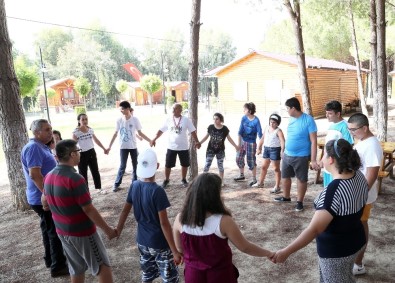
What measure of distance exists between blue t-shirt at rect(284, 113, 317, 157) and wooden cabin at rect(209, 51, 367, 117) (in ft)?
56.8

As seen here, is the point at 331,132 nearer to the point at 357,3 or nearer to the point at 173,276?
the point at 173,276

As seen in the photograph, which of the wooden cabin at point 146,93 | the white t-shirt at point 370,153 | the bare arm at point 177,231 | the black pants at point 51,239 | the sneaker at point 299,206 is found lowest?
the sneaker at point 299,206

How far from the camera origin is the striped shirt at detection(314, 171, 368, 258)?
223cm

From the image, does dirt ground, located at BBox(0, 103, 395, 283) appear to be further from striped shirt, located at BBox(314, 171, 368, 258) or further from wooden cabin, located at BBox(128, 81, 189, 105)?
wooden cabin, located at BBox(128, 81, 189, 105)

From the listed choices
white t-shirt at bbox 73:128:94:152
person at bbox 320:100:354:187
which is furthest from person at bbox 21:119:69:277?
person at bbox 320:100:354:187

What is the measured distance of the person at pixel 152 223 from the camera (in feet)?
8.69

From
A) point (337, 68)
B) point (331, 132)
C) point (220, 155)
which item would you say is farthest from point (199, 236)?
point (337, 68)

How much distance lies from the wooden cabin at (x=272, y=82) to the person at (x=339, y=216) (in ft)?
66.2

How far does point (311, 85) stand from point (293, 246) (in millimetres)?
21805

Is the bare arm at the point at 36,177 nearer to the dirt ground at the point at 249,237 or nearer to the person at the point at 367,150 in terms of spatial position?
the dirt ground at the point at 249,237

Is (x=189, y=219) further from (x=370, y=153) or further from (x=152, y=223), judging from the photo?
(x=370, y=153)

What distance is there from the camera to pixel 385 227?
480 centimetres

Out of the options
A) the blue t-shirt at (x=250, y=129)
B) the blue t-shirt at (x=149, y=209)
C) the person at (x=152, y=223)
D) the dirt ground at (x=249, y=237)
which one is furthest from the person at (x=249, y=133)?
the blue t-shirt at (x=149, y=209)

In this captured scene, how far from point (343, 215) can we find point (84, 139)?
5341 millimetres
